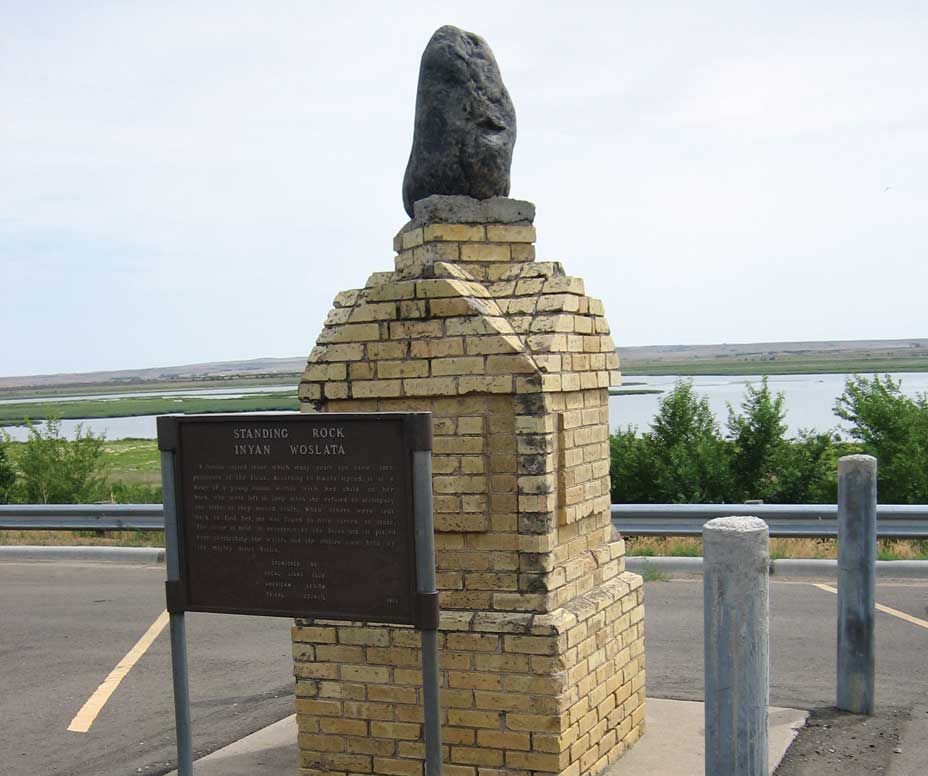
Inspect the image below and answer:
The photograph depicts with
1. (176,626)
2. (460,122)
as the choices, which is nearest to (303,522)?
(176,626)

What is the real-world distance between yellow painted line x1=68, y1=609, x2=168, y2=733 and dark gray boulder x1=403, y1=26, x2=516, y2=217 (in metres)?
4.02

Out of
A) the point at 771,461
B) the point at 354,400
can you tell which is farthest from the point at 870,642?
the point at 771,461

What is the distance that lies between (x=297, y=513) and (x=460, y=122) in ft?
7.65

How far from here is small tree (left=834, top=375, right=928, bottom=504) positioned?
1399cm

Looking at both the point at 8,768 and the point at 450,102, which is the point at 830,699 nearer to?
the point at 450,102

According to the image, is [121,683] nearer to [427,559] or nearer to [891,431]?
[427,559]

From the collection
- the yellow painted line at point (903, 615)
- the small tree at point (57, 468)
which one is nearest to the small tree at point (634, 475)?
the yellow painted line at point (903, 615)

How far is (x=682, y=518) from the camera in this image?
1051 centimetres

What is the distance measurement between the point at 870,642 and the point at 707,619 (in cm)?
291

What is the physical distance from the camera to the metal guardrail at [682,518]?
9.80m

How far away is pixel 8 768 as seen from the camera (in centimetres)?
578

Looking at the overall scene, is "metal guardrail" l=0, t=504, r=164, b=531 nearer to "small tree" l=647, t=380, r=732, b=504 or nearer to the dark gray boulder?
"small tree" l=647, t=380, r=732, b=504

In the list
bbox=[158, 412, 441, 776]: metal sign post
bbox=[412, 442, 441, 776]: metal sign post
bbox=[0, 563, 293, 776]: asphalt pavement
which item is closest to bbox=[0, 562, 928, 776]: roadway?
bbox=[0, 563, 293, 776]: asphalt pavement

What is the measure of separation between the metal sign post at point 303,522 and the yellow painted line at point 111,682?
266cm
